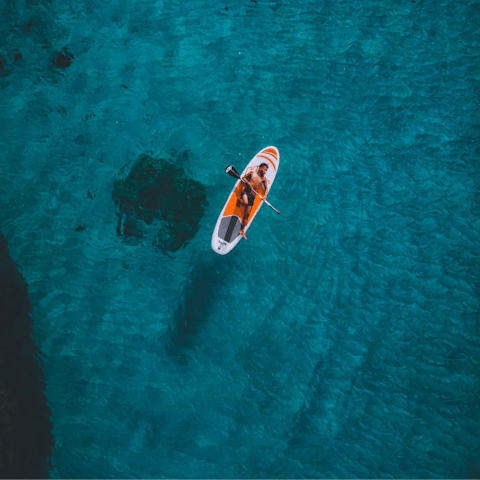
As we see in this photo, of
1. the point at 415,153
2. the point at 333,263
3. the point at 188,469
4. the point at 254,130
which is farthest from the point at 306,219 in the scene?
the point at 188,469

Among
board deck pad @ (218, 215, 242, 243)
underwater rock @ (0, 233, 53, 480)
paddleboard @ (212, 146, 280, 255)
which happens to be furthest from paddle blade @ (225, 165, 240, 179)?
underwater rock @ (0, 233, 53, 480)

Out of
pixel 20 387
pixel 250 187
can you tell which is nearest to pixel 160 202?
pixel 250 187

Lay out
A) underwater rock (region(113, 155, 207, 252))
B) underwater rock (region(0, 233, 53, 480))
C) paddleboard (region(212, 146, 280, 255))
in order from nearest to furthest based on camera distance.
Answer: paddleboard (region(212, 146, 280, 255)), underwater rock (region(0, 233, 53, 480)), underwater rock (region(113, 155, 207, 252))

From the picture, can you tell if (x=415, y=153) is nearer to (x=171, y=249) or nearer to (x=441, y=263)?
(x=441, y=263)

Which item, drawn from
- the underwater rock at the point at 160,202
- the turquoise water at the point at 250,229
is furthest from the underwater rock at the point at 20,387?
the underwater rock at the point at 160,202

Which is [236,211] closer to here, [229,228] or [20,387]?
[229,228]

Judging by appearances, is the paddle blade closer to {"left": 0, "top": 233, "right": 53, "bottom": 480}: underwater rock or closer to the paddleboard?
the paddleboard

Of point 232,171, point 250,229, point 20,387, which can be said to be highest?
point 232,171
